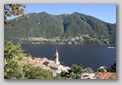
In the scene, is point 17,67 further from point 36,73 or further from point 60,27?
point 60,27

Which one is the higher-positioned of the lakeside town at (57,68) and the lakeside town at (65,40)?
the lakeside town at (65,40)

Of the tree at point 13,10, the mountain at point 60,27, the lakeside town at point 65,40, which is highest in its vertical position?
the tree at point 13,10

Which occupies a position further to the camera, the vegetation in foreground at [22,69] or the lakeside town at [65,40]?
the lakeside town at [65,40]

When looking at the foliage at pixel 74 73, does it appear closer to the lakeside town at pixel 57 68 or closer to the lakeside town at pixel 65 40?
the lakeside town at pixel 57 68

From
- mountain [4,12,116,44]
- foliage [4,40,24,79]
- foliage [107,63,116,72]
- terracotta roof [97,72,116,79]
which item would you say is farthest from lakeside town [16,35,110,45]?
terracotta roof [97,72,116,79]

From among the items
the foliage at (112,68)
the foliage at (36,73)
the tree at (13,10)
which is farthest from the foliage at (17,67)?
the foliage at (112,68)

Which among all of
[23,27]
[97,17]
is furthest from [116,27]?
[23,27]

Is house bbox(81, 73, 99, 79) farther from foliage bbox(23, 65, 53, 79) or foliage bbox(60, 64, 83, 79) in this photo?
foliage bbox(23, 65, 53, 79)

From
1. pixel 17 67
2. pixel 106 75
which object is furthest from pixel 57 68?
pixel 106 75
